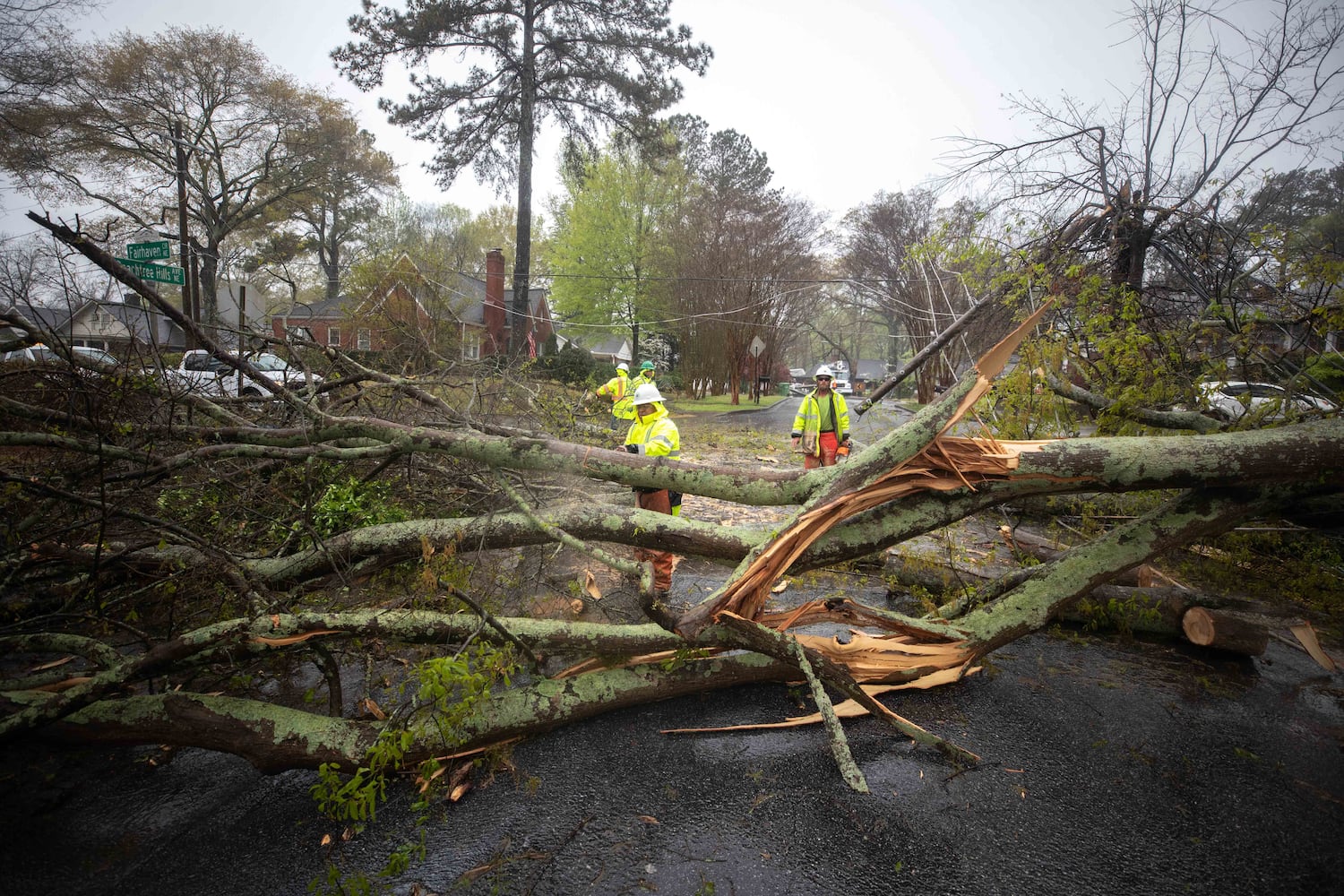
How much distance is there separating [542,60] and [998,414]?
1905 centimetres

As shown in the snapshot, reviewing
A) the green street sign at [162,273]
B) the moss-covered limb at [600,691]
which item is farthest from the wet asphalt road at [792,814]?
the green street sign at [162,273]

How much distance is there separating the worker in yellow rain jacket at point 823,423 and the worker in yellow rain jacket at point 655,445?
2305 millimetres

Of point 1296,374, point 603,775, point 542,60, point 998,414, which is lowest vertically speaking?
point 603,775

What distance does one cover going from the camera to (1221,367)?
4465 mm

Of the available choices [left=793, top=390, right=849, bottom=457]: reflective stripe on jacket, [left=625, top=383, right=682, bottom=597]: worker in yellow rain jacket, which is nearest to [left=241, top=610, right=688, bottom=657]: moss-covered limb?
[left=625, top=383, right=682, bottom=597]: worker in yellow rain jacket

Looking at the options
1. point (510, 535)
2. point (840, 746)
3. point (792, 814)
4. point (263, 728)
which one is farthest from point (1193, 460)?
point (263, 728)

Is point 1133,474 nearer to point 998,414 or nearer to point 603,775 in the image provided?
point 998,414

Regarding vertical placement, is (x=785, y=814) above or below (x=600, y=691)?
below

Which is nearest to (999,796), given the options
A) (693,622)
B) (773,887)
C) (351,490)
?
(773,887)

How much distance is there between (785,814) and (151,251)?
6.84 metres

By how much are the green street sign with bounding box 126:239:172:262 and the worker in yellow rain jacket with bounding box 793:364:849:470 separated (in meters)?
6.48

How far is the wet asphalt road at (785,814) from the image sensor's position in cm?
207

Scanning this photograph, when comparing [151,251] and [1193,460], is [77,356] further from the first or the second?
[1193,460]

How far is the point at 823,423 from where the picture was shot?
7082 millimetres
